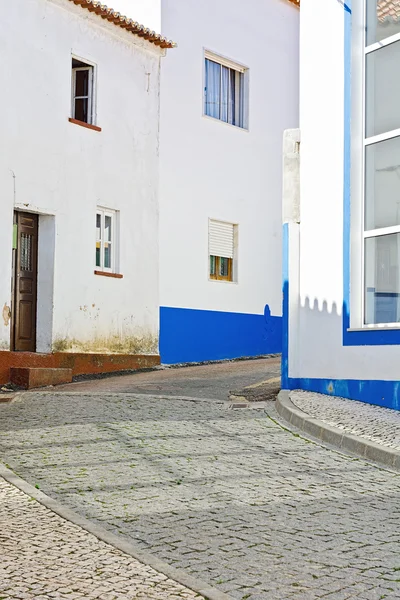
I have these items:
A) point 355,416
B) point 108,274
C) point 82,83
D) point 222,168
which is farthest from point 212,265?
point 355,416

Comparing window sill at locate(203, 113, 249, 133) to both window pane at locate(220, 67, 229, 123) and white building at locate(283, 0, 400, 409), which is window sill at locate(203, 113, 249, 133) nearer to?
window pane at locate(220, 67, 229, 123)

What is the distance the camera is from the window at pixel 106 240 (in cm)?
1586

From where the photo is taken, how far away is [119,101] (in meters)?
16.2

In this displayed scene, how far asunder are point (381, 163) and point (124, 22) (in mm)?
7139

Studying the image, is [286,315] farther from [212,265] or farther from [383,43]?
[212,265]

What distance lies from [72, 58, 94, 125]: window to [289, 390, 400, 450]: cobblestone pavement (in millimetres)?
7202

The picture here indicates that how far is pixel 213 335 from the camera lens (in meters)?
18.1

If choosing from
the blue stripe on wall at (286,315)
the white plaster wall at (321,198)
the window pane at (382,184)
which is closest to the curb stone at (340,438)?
the white plaster wall at (321,198)

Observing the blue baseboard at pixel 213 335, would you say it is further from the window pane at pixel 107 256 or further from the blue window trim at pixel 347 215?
the blue window trim at pixel 347 215

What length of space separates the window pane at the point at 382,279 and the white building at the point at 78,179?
590 centimetres

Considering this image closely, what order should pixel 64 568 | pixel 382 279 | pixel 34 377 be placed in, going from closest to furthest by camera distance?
pixel 64 568 → pixel 382 279 → pixel 34 377

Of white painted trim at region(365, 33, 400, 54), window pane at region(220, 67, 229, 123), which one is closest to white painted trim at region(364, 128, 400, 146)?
white painted trim at region(365, 33, 400, 54)

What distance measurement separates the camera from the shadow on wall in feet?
33.3

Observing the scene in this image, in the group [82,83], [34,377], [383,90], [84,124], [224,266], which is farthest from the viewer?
[224,266]
